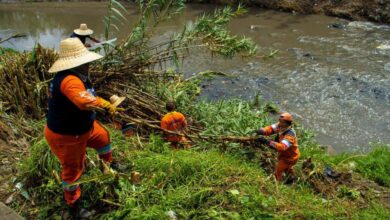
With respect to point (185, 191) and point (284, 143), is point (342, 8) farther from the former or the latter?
point (185, 191)

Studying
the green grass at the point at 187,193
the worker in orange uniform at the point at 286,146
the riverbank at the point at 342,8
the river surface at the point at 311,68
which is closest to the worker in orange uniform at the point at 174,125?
the green grass at the point at 187,193

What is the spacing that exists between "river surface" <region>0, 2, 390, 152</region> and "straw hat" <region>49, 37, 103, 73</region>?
4.69 metres

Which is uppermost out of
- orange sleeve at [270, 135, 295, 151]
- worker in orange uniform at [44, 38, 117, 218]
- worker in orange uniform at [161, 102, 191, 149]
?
worker in orange uniform at [44, 38, 117, 218]

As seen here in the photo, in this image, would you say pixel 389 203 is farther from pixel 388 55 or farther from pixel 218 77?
pixel 388 55

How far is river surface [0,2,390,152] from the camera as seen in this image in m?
7.56

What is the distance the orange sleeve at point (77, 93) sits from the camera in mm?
3170

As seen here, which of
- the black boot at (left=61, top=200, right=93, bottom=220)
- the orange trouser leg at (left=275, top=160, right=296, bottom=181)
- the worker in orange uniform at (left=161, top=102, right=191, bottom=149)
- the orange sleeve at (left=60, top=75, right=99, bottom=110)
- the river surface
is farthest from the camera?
the river surface

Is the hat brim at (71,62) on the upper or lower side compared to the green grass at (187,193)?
upper

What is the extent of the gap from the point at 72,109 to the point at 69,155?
0.41 metres

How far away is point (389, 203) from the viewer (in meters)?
4.66

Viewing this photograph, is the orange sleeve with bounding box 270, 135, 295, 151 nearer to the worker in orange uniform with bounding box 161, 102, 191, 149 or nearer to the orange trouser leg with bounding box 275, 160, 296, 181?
the orange trouser leg with bounding box 275, 160, 296, 181

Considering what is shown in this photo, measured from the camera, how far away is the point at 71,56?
11.2ft

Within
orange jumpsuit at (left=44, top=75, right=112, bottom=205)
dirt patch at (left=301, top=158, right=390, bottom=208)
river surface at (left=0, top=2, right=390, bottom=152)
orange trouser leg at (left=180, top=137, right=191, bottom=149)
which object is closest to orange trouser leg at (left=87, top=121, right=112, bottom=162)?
orange jumpsuit at (left=44, top=75, right=112, bottom=205)

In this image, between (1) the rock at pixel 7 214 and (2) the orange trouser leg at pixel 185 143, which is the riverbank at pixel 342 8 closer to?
(2) the orange trouser leg at pixel 185 143
